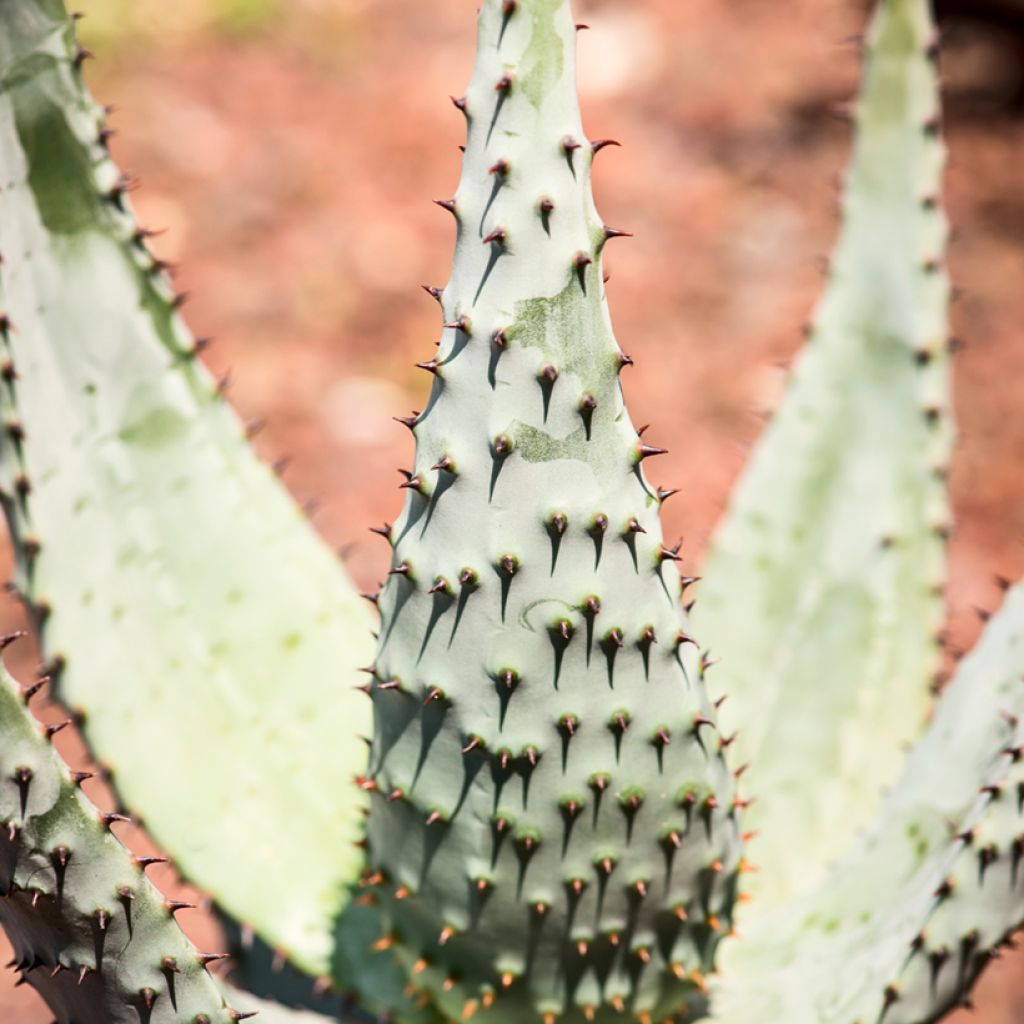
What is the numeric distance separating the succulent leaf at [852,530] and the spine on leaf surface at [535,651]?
317 mm

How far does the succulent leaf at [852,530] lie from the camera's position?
5.10 feet

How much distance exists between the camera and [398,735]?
1.19 m

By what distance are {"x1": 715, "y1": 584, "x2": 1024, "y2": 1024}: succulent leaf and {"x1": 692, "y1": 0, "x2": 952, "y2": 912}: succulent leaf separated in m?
0.11

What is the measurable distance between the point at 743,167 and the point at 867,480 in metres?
2.71

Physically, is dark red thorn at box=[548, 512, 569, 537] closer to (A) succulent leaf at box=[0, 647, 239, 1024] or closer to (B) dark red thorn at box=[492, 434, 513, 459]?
(B) dark red thorn at box=[492, 434, 513, 459]

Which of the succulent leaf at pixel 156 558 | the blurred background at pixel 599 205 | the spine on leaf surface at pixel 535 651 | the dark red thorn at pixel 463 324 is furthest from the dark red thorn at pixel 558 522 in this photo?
the blurred background at pixel 599 205

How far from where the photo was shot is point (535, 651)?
3.67 feet

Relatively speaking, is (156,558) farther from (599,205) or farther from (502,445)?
(599,205)

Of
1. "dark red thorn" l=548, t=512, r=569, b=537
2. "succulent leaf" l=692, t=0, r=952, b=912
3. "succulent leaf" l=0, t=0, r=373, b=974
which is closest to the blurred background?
"succulent leaf" l=692, t=0, r=952, b=912

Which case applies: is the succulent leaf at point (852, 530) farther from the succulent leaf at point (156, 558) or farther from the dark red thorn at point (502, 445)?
Result: the dark red thorn at point (502, 445)

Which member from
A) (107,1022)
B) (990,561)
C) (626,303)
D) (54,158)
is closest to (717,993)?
(107,1022)

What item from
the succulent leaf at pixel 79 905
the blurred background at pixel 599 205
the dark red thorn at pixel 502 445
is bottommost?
the succulent leaf at pixel 79 905

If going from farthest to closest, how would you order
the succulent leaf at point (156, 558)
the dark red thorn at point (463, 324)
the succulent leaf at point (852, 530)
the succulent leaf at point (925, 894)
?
the succulent leaf at point (852, 530) → the succulent leaf at point (156, 558) → the succulent leaf at point (925, 894) → the dark red thorn at point (463, 324)

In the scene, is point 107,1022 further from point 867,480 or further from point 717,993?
point 867,480
